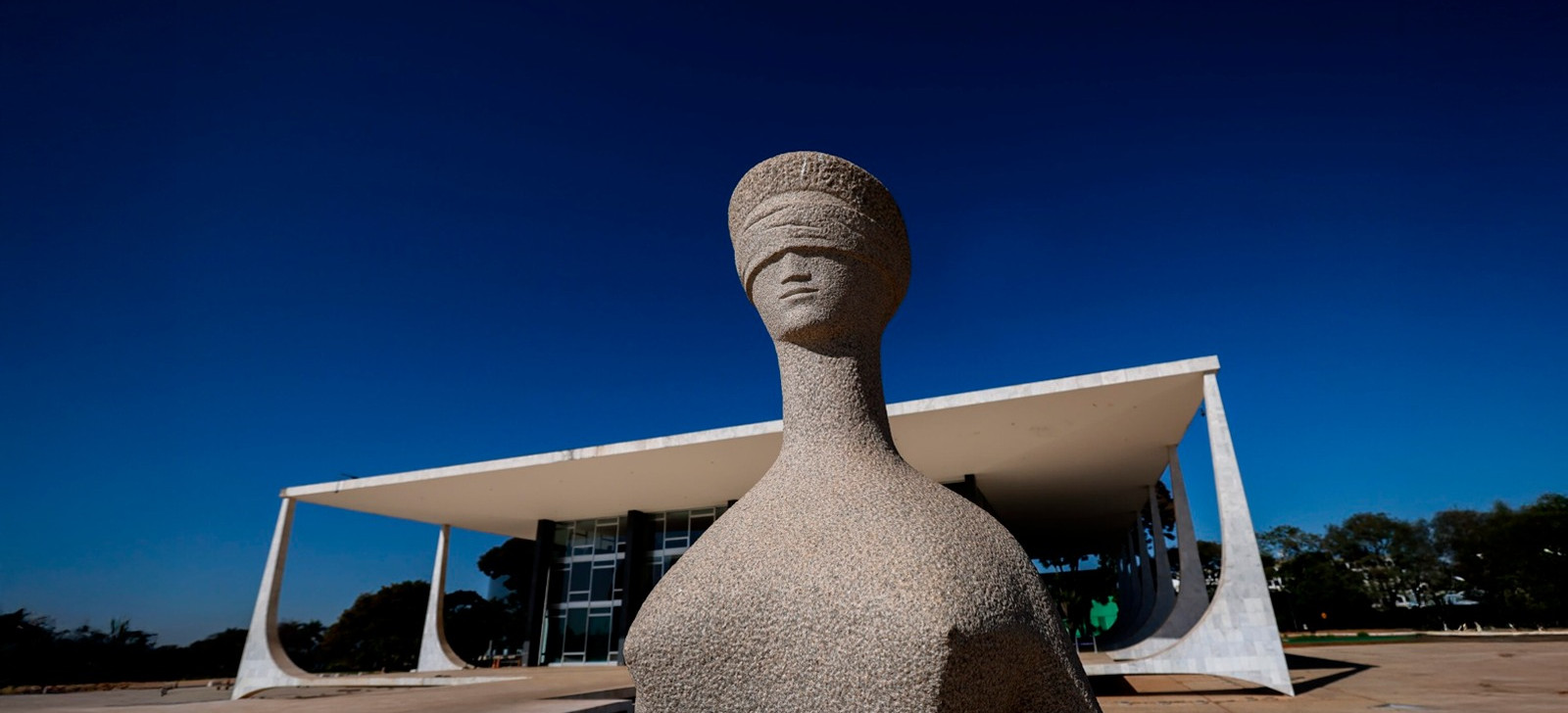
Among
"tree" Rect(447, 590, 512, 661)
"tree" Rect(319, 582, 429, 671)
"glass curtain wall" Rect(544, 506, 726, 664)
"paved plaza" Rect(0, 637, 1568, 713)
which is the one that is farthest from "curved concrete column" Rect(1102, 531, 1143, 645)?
"tree" Rect(319, 582, 429, 671)

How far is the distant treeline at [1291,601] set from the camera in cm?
2733

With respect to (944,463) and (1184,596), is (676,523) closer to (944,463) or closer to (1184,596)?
(944,463)

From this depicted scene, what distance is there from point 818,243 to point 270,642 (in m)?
21.9

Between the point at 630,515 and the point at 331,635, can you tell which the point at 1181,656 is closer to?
the point at 630,515

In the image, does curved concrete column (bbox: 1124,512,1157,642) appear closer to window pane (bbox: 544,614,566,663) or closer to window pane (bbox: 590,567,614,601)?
window pane (bbox: 590,567,614,601)

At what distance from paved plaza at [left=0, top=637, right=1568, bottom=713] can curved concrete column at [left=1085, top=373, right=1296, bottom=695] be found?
0.46m

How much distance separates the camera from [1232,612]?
11422mm

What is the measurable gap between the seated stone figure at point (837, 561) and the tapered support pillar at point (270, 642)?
20.6 metres

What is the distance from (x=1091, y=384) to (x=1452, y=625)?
42.8 meters

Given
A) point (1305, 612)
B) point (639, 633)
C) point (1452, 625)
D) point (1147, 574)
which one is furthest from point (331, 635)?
point (1452, 625)

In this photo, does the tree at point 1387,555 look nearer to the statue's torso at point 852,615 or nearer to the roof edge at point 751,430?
the roof edge at point 751,430

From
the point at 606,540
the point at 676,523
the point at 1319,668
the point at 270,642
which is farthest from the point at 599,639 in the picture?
the point at 1319,668

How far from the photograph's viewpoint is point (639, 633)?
9.71 ft

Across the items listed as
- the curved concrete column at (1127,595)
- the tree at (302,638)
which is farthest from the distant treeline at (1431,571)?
the tree at (302,638)
